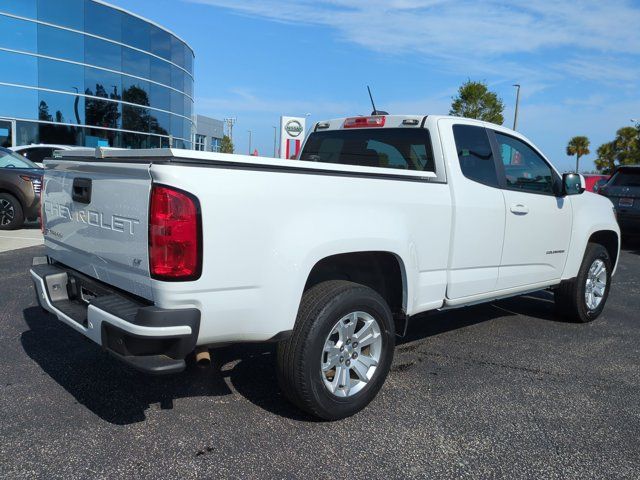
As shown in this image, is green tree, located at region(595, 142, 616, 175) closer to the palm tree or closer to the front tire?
the palm tree

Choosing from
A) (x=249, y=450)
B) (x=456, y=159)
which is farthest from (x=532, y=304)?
(x=249, y=450)

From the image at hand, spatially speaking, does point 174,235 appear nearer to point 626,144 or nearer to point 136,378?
point 136,378

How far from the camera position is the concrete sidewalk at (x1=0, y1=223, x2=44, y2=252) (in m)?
8.89

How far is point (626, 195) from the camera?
11.1m

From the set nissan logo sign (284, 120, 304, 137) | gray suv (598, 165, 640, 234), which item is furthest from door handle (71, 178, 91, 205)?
gray suv (598, 165, 640, 234)

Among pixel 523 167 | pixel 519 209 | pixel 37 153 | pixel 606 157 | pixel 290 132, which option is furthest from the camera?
pixel 606 157

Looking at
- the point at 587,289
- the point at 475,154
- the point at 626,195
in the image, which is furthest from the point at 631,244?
the point at 475,154

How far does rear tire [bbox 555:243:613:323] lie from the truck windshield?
2.28 metres

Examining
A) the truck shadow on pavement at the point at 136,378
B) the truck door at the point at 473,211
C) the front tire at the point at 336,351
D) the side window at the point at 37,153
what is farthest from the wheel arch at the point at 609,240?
the side window at the point at 37,153

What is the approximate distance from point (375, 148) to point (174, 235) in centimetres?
245

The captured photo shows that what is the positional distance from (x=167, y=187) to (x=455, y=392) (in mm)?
2383

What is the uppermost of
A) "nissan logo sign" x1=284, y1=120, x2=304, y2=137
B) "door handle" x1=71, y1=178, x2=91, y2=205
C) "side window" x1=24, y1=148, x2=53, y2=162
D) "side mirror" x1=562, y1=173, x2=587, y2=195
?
"nissan logo sign" x1=284, y1=120, x2=304, y2=137

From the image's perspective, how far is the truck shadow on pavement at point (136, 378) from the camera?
3426 millimetres

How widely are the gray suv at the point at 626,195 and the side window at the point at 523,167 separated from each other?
7035 mm
